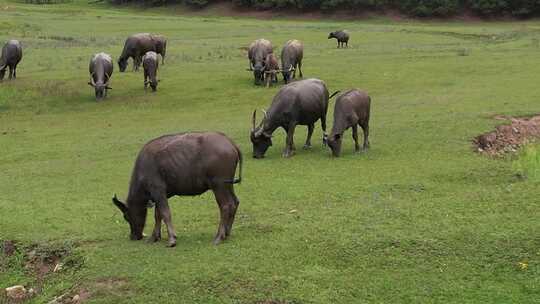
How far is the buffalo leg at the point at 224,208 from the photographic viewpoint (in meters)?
10.3

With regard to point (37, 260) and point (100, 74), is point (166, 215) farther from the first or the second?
point (100, 74)

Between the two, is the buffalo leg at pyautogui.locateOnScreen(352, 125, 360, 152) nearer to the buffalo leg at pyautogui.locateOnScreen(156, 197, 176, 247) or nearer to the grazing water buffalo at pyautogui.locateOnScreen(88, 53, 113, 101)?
the buffalo leg at pyautogui.locateOnScreen(156, 197, 176, 247)

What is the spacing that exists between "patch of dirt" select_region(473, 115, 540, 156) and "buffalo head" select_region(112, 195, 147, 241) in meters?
8.83

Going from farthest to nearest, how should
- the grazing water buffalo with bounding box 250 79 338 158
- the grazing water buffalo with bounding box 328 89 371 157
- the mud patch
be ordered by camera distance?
1. the grazing water buffalo with bounding box 250 79 338 158
2. the grazing water buffalo with bounding box 328 89 371 157
3. the mud patch

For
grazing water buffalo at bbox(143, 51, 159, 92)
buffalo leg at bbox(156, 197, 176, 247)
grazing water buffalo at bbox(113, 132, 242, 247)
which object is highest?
grazing water buffalo at bbox(113, 132, 242, 247)

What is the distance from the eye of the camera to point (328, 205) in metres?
12.4

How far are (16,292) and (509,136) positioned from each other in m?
12.7

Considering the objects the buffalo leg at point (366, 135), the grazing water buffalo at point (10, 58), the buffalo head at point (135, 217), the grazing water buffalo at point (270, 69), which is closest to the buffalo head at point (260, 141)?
the buffalo leg at point (366, 135)

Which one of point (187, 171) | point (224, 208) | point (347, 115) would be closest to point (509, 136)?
point (347, 115)

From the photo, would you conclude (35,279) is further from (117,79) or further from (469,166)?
(117,79)

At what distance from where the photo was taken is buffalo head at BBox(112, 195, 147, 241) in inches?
425

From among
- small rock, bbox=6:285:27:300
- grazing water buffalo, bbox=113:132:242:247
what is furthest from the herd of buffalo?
small rock, bbox=6:285:27:300

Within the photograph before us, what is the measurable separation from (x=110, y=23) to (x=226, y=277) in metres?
50.9

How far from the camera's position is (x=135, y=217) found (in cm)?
1089
